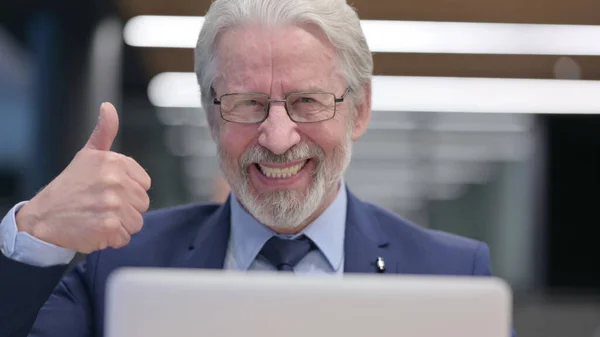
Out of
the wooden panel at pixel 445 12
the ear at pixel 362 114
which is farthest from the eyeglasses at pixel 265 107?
the wooden panel at pixel 445 12

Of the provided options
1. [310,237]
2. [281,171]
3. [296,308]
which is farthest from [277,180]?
[296,308]

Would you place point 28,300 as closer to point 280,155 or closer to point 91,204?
point 91,204

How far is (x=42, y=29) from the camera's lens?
17.8 ft

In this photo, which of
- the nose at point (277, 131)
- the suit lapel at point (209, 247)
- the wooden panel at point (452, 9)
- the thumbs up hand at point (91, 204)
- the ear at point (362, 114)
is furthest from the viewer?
the wooden panel at point (452, 9)

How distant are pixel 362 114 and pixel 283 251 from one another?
0.40 m

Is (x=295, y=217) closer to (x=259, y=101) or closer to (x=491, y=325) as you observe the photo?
(x=259, y=101)

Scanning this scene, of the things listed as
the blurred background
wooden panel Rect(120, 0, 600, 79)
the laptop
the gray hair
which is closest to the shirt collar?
the gray hair

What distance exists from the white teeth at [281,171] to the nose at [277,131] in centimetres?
6

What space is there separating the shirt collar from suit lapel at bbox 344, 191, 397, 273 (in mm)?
18

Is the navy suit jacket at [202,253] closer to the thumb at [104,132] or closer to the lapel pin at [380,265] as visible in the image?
the lapel pin at [380,265]

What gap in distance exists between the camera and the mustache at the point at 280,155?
1.57 meters

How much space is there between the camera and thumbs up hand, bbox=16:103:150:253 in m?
1.27

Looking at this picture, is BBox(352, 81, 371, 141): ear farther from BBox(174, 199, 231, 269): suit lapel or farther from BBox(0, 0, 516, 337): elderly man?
BBox(174, 199, 231, 269): suit lapel

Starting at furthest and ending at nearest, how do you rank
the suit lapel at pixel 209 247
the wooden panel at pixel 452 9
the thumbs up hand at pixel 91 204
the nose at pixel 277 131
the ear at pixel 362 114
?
the wooden panel at pixel 452 9
the ear at pixel 362 114
the suit lapel at pixel 209 247
the nose at pixel 277 131
the thumbs up hand at pixel 91 204
